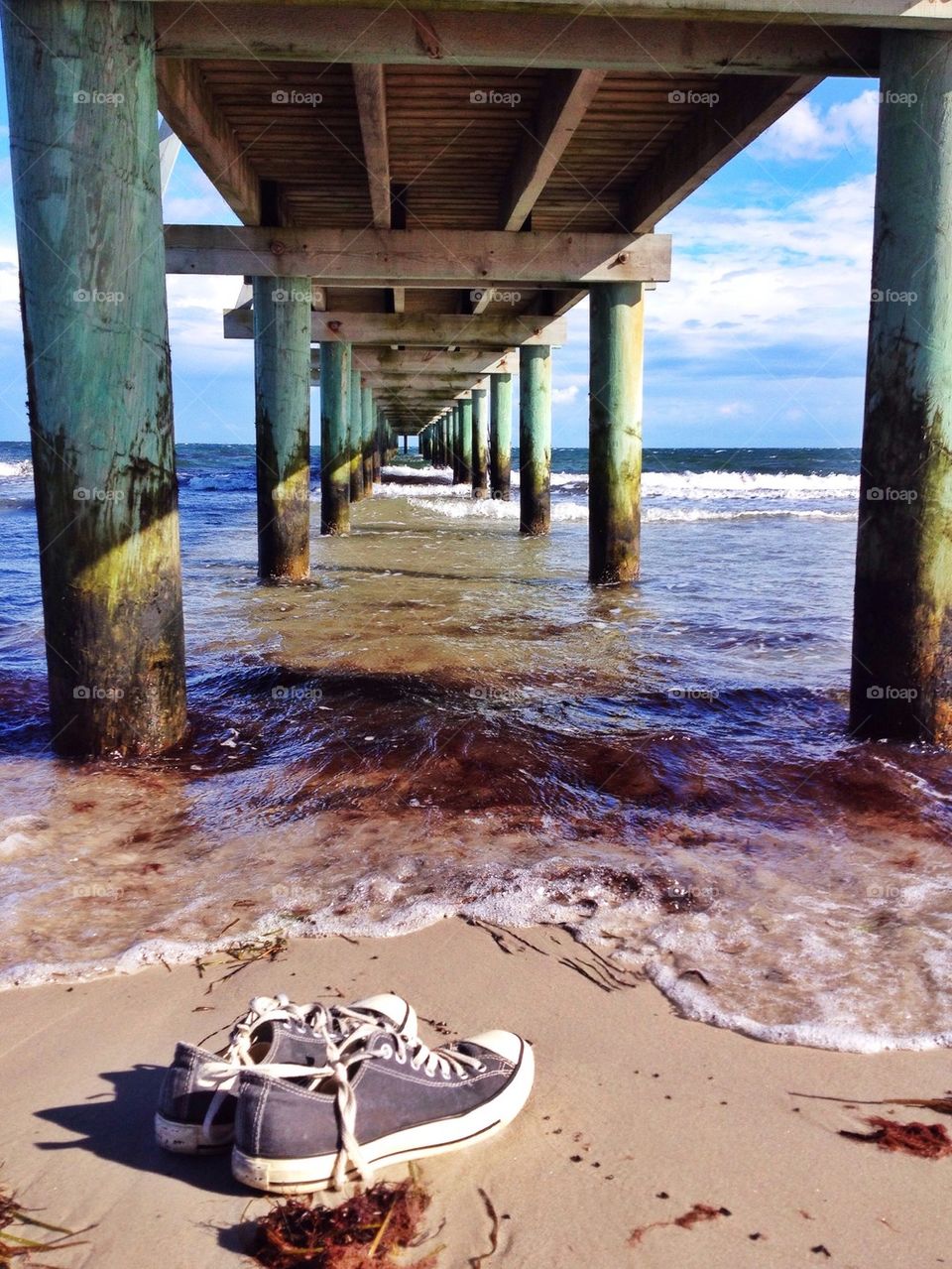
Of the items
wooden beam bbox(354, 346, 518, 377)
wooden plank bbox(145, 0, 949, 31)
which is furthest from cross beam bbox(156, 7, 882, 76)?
wooden beam bbox(354, 346, 518, 377)

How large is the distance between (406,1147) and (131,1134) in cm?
51

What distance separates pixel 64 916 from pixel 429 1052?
1.43 metres

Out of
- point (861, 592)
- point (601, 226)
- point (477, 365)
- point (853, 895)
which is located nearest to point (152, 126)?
point (861, 592)

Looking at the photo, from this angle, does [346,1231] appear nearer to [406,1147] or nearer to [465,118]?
[406,1147]

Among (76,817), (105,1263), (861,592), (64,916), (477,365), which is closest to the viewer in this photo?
(105,1263)

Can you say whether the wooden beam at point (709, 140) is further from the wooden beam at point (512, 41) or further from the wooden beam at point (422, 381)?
the wooden beam at point (422, 381)

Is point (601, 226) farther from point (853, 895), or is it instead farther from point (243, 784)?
point (853, 895)

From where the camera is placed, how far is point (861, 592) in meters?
4.70

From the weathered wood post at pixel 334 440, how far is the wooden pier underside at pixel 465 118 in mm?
4018

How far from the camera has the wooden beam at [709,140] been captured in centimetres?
638

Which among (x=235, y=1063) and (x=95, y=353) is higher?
(x=95, y=353)

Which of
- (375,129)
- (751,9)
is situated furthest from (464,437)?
(751,9)

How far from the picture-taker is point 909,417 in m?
4.44

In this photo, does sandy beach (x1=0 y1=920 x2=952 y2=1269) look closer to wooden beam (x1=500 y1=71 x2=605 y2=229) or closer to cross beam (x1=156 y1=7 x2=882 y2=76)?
cross beam (x1=156 y1=7 x2=882 y2=76)
